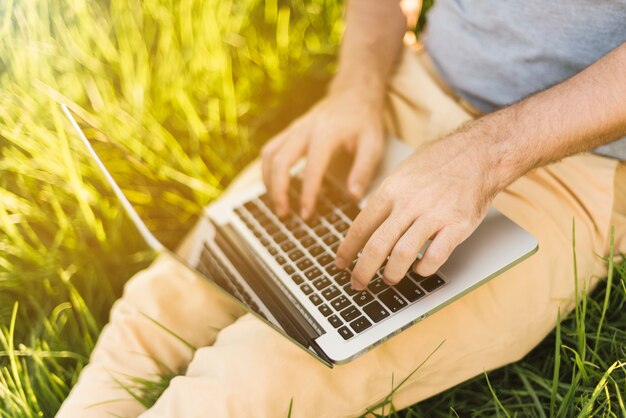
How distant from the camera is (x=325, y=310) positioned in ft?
3.11

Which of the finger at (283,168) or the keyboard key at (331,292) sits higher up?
the finger at (283,168)

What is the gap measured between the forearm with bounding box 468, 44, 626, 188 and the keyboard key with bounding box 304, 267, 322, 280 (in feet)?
1.08

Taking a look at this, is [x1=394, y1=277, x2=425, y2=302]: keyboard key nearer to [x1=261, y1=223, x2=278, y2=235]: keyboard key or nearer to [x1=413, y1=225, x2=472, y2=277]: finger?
[x1=413, y1=225, x2=472, y2=277]: finger

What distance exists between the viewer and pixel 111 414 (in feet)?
3.38

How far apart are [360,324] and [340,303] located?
2.4 inches

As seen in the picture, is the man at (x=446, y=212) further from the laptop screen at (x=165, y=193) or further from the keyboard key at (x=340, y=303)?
the laptop screen at (x=165, y=193)

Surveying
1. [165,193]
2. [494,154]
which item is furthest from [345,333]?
[165,193]

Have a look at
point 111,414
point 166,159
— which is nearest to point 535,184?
point 111,414

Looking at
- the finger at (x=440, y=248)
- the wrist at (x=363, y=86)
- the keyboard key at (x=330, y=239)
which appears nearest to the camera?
the finger at (x=440, y=248)

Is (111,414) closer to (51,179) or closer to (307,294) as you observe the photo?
(307,294)

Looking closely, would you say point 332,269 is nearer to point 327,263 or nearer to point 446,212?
point 327,263

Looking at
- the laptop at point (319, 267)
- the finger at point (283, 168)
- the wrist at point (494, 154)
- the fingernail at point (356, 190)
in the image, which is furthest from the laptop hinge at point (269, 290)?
the wrist at point (494, 154)

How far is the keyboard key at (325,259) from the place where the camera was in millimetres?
1049

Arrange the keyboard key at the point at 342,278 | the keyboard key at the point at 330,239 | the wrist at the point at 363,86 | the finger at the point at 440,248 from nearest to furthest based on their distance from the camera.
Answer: the finger at the point at 440,248 → the keyboard key at the point at 342,278 → the keyboard key at the point at 330,239 → the wrist at the point at 363,86
